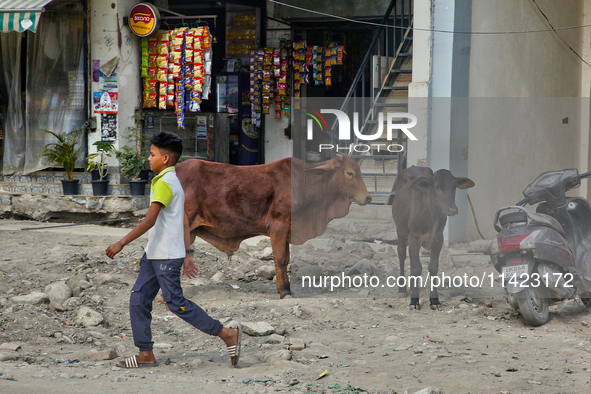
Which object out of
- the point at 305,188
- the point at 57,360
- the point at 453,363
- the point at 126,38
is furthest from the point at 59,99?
the point at 453,363

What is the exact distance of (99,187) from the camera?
30.2ft

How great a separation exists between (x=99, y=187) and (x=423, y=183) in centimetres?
575

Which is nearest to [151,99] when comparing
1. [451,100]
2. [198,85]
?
[198,85]

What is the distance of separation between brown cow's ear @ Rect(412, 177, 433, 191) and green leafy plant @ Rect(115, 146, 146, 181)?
530 centimetres

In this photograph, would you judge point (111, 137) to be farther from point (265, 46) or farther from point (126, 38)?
point (265, 46)

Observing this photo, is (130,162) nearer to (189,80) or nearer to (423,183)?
(189,80)

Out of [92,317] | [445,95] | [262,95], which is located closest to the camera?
[92,317]

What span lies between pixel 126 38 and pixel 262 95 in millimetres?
2610

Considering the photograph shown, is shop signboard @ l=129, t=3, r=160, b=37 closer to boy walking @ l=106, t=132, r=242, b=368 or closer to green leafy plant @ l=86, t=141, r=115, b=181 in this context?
green leafy plant @ l=86, t=141, r=115, b=181

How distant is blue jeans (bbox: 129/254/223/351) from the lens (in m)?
3.71

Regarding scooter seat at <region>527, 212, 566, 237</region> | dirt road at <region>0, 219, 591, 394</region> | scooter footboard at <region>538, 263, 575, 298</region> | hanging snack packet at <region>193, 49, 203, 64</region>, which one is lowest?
dirt road at <region>0, 219, 591, 394</region>

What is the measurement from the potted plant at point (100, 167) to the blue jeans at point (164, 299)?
5.75 metres

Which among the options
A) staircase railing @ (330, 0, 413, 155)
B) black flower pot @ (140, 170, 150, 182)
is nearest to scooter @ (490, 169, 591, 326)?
staircase railing @ (330, 0, 413, 155)

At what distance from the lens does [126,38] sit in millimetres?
9336
